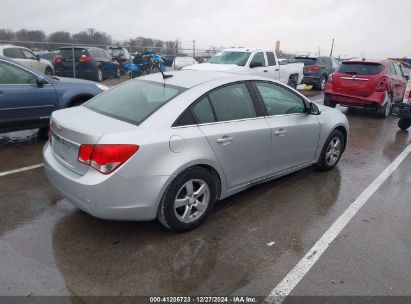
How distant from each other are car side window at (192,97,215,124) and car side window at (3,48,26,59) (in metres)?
12.6

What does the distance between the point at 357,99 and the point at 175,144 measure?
8122 millimetres

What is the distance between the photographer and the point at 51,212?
13.1 ft

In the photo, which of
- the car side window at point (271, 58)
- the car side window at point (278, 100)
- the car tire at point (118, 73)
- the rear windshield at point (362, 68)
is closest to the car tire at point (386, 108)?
the rear windshield at point (362, 68)

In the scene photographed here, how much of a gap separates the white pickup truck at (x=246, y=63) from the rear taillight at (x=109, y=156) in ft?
28.4

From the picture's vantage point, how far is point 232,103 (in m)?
4.04

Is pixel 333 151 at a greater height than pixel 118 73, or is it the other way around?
pixel 118 73

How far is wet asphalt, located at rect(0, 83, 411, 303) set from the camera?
289cm

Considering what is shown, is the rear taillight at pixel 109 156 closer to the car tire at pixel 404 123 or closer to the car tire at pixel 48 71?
the car tire at pixel 404 123

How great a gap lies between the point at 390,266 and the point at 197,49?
22.5 meters

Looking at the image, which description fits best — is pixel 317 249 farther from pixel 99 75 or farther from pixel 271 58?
pixel 99 75

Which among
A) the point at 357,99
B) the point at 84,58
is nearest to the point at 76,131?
the point at 357,99

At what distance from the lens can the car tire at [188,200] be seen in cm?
338

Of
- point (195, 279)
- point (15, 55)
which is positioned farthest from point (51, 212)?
point (15, 55)

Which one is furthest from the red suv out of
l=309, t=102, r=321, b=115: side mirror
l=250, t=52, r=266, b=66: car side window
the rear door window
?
the rear door window
